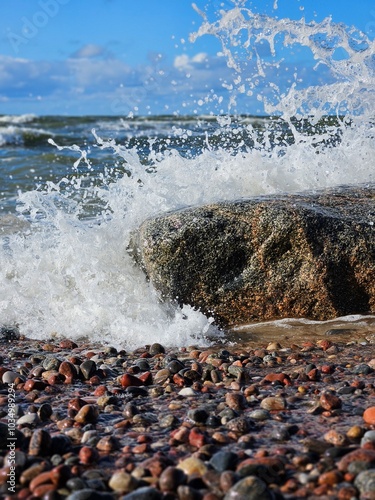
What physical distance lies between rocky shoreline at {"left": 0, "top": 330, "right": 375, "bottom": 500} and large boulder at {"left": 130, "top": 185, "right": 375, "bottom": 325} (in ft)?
1.87

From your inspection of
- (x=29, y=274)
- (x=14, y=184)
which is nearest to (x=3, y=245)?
(x=29, y=274)

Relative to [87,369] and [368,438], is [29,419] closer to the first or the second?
[87,369]

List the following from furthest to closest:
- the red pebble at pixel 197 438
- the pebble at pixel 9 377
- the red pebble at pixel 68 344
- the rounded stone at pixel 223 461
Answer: the red pebble at pixel 68 344, the pebble at pixel 9 377, the red pebble at pixel 197 438, the rounded stone at pixel 223 461

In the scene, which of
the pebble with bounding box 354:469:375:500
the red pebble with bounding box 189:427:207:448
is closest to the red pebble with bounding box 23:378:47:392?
the red pebble with bounding box 189:427:207:448

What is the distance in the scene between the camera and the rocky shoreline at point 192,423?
7.25 ft

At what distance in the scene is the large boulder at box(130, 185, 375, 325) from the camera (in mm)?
4648

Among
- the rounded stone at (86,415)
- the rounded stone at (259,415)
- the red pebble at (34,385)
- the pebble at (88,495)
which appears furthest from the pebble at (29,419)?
the rounded stone at (259,415)

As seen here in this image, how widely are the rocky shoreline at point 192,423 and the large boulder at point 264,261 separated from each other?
569 millimetres

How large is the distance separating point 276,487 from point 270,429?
521mm

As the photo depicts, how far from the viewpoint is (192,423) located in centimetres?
279

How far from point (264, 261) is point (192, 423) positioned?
2120 millimetres

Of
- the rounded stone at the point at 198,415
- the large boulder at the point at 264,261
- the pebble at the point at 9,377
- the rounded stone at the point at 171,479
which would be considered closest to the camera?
the rounded stone at the point at 171,479

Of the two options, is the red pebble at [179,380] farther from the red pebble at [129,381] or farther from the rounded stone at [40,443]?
the rounded stone at [40,443]

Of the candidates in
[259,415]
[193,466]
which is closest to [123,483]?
[193,466]
